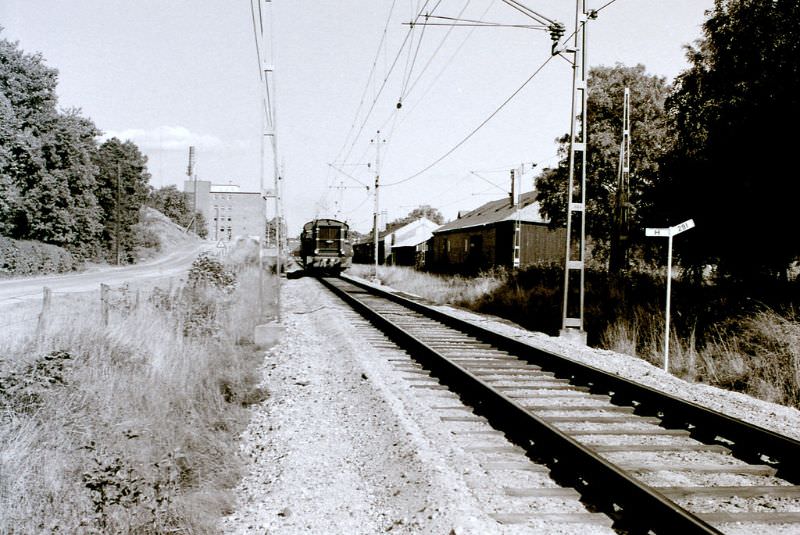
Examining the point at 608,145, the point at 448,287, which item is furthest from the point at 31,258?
the point at 608,145

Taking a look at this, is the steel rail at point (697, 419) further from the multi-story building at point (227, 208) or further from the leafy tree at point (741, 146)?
the multi-story building at point (227, 208)

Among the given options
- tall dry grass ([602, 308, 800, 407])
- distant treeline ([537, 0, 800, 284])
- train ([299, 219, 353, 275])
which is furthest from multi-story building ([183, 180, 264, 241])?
tall dry grass ([602, 308, 800, 407])

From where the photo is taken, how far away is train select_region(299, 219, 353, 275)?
34688 millimetres

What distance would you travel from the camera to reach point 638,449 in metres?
4.69

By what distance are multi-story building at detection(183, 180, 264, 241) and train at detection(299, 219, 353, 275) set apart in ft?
324

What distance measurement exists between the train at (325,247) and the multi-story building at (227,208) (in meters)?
98.8

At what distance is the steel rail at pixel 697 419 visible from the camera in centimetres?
431

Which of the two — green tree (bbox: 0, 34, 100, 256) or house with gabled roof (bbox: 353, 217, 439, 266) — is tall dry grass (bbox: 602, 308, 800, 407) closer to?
green tree (bbox: 0, 34, 100, 256)

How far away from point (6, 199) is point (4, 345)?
28119 millimetres

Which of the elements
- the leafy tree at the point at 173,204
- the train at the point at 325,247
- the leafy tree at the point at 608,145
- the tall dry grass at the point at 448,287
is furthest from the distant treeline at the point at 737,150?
the leafy tree at the point at 173,204

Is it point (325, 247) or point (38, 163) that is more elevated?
point (38, 163)

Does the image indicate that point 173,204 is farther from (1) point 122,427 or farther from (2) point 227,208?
(1) point 122,427

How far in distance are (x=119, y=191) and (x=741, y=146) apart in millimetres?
49435

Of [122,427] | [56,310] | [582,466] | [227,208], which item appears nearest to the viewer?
Result: [582,466]
